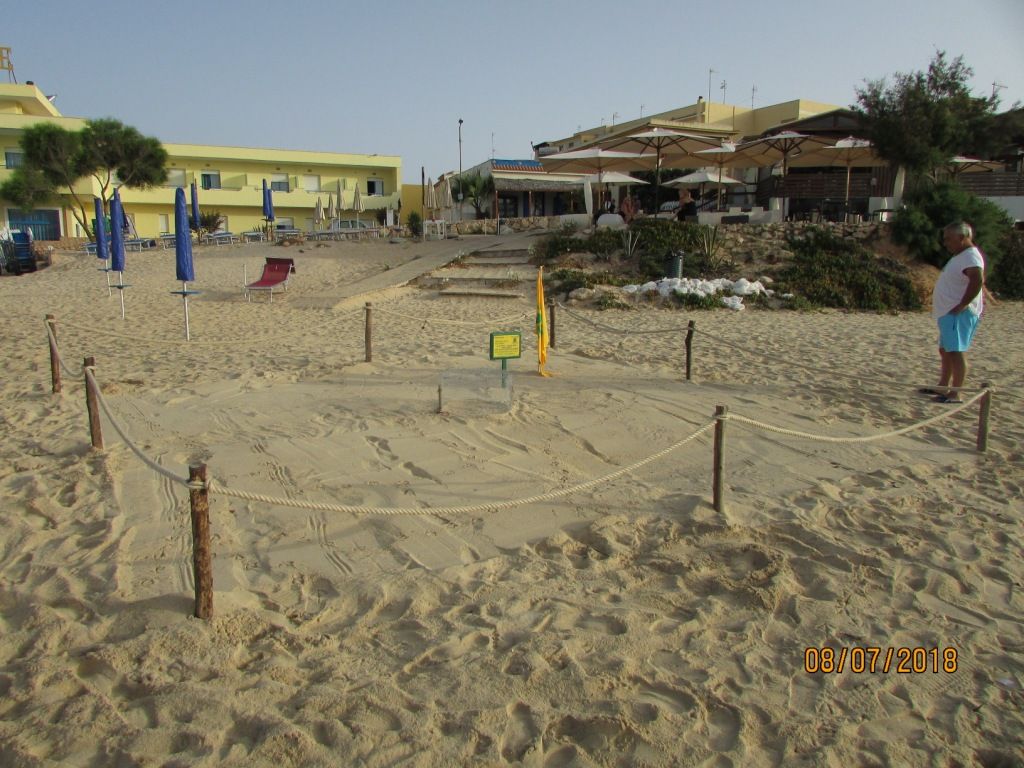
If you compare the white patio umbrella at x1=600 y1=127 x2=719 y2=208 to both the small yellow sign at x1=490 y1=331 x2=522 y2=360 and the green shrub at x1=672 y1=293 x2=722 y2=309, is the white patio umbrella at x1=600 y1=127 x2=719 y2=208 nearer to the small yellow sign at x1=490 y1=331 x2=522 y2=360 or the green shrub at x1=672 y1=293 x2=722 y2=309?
the green shrub at x1=672 y1=293 x2=722 y2=309

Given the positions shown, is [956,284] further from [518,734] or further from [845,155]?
[845,155]

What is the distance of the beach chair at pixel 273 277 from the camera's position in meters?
15.4

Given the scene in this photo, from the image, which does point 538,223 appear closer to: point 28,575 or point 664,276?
point 664,276

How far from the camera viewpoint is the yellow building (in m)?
33.0

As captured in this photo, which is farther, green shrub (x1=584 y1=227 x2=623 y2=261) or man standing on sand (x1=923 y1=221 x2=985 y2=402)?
green shrub (x1=584 y1=227 x2=623 y2=261)

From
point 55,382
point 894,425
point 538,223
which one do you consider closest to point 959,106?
point 538,223

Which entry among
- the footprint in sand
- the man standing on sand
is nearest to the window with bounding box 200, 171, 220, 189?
the man standing on sand

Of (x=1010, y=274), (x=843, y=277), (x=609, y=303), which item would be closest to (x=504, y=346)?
(x=609, y=303)

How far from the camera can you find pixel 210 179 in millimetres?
38531

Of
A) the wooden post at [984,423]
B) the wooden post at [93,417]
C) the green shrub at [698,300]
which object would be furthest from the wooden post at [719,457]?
the green shrub at [698,300]

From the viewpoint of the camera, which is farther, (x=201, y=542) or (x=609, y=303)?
(x=609, y=303)

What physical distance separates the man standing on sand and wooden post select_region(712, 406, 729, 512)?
3179mm

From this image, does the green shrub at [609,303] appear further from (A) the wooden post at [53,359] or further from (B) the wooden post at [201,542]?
(B) the wooden post at [201,542]
